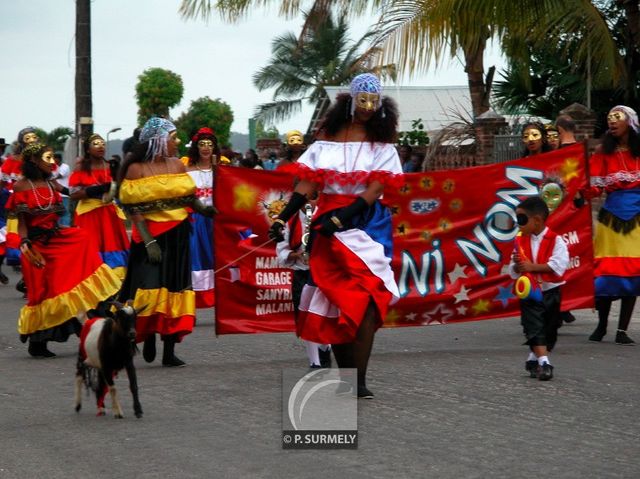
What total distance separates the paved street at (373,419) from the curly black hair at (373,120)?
5.22ft

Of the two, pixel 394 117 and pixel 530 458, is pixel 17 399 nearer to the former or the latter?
pixel 394 117

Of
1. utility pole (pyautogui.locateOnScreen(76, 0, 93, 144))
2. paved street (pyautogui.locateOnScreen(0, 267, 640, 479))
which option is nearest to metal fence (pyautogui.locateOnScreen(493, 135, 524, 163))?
utility pole (pyautogui.locateOnScreen(76, 0, 93, 144))

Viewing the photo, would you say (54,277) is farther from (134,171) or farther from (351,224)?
(351,224)

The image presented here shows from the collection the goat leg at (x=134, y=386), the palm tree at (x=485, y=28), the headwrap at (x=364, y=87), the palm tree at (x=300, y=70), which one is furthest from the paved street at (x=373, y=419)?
the palm tree at (x=300, y=70)

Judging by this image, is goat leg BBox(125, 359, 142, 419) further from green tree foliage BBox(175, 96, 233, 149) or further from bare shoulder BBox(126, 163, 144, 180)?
green tree foliage BBox(175, 96, 233, 149)

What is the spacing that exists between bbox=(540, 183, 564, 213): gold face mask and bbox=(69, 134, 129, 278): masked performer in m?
3.82

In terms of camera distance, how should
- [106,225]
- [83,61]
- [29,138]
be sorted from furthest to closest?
[83,61] → [106,225] → [29,138]

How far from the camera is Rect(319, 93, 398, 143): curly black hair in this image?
8.49 m

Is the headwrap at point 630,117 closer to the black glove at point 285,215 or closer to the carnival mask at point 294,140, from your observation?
the carnival mask at point 294,140

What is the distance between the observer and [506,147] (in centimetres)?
2480

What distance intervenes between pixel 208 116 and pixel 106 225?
8010cm

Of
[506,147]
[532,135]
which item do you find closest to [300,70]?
[506,147]

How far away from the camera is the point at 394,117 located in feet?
28.0

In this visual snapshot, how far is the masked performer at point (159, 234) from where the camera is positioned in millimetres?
9898
